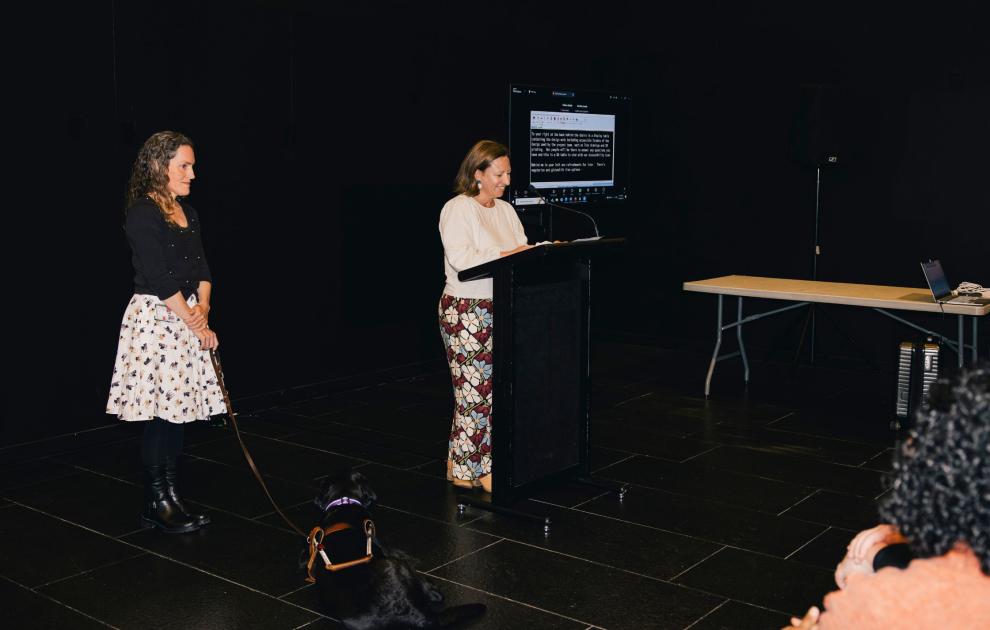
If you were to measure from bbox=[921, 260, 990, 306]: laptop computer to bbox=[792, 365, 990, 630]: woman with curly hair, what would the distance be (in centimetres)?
435

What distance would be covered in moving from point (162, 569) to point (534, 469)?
4.78 feet

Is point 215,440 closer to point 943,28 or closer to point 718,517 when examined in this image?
point 718,517

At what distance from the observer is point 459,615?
10.3 feet

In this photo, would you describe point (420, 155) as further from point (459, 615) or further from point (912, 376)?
point (459, 615)

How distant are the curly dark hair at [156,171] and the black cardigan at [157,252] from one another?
5 centimetres

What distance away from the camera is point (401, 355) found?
6906 mm

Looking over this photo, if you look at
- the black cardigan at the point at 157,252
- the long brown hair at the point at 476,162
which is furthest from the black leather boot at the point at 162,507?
the long brown hair at the point at 476,162

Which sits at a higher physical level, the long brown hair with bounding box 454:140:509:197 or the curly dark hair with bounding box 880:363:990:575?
the long brown hair with bounding box 454:140:509:197

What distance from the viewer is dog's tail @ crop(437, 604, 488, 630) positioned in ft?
10.1

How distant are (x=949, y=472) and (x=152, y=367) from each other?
3078 millimetres

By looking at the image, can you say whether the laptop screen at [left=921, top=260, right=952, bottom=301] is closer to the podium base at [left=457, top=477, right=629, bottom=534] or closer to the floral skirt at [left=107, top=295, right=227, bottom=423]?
the podium base at [left=457, top=477, right=629, bottom=534]

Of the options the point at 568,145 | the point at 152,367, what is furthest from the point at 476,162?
the point at 568,145

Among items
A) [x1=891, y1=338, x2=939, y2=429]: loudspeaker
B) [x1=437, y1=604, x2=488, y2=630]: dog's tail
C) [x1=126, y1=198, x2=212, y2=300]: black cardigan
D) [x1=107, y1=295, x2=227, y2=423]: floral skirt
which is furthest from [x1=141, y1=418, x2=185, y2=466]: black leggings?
[x1=891, y1=338, x2=939, y2=429]: loudspeaker

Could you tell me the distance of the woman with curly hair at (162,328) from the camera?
3.78m
